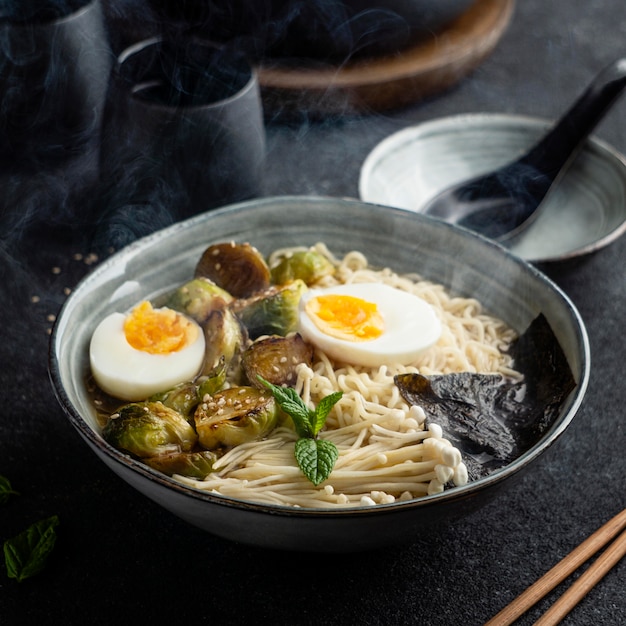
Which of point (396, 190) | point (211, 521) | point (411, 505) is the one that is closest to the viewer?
point (411, 505)

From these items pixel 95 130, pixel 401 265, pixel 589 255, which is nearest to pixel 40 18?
pixel 95 130

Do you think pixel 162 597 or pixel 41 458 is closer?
pixel 162 597

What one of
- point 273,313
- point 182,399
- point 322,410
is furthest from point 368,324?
point 182,399

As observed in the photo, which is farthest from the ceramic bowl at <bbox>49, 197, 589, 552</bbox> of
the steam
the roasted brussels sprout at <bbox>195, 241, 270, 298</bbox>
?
the steam

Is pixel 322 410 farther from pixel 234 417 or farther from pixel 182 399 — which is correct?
pixel 182 399

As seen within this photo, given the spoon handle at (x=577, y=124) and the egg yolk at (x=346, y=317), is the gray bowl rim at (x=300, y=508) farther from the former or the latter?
the spoon handle at (x=577, y=124)

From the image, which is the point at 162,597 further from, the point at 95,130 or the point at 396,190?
the point at 95,130
